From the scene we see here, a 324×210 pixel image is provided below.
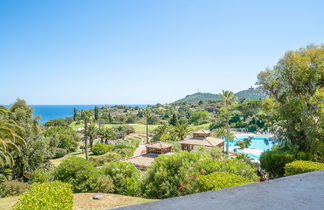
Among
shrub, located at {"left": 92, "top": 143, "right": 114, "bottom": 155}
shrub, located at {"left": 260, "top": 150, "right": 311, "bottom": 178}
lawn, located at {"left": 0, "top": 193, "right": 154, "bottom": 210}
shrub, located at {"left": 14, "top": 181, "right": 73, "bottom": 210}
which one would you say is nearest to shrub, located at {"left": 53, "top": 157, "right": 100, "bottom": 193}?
lawn, located at {"left": 0, "top": 193, "right": 154, "bottom": 210}

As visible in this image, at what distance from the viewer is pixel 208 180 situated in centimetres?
699

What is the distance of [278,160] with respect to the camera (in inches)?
467

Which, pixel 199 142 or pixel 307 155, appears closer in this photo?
pixel 307 155

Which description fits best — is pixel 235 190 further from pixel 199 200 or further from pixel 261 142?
pixel 261 142

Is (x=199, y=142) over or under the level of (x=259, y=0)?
under

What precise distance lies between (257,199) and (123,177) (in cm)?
1099

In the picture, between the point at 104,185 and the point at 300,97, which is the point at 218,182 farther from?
the point at 300,97

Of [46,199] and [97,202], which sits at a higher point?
[46,199]

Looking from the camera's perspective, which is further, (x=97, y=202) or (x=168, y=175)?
(x=168, y=175)

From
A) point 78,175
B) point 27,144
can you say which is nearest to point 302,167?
point 78,175

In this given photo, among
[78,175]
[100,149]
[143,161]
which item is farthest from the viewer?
[100,149]

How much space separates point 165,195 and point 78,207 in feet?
12.8

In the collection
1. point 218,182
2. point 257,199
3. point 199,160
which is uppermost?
point 257,199

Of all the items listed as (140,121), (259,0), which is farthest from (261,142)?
(140,121)
